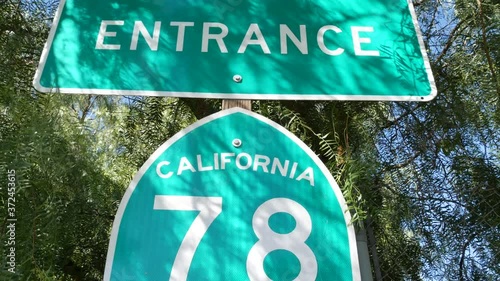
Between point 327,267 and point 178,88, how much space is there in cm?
36

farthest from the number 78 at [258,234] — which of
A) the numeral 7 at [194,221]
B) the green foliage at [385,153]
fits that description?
the green foliage at [385,153]

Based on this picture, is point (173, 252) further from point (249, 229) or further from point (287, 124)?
point (287, 124)

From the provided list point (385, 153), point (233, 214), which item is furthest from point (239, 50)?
point (385, 153)

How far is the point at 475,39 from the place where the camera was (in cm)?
115

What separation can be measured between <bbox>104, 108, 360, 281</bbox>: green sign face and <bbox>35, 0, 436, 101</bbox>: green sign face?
0.35 ft

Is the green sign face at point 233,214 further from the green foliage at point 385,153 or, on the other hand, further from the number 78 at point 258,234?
the green foliage at point 385,153

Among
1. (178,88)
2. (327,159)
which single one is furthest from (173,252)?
(327,159)

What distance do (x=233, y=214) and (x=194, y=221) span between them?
0.05 meters

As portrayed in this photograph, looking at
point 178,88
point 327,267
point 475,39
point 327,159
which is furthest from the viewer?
point 475,39

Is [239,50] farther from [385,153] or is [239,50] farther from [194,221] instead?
[385,153]

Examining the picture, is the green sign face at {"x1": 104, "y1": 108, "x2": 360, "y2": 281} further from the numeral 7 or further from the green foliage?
the green foliage

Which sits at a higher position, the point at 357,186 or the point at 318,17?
the point at 318,17

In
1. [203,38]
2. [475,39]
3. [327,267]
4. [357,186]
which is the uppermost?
[475,39]

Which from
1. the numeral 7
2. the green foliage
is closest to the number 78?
the numeral 7
